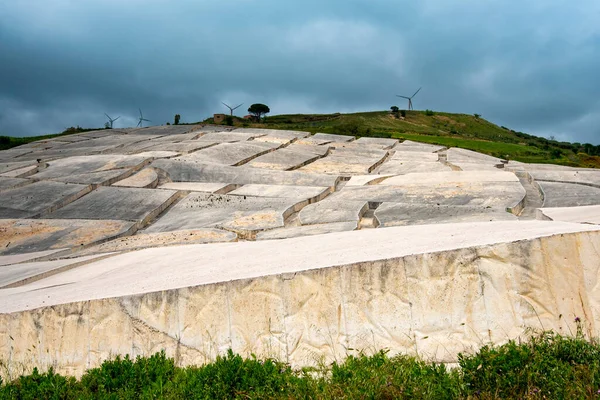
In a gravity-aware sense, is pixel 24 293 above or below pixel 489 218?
below

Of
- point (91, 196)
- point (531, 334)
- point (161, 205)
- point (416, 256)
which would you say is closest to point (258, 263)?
point (416, 256)

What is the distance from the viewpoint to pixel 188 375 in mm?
4547

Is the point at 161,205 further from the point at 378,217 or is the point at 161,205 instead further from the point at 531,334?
the point at 531,334

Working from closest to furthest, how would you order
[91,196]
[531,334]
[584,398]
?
[584,398] < [531,334] < [91,196]

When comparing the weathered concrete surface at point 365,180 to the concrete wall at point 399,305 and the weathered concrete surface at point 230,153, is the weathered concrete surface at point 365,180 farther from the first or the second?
the concrete wall at point 399,305

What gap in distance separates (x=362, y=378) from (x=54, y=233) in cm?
1019

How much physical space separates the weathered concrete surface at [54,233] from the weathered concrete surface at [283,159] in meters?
8.96

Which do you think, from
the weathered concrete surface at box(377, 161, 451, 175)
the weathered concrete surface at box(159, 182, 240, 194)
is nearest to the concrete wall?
the weathered concrete surface at box(159, 182, 240, 194)

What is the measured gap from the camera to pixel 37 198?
15.8 meters

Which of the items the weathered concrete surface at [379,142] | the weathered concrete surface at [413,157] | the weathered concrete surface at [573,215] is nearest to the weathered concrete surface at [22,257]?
the weathered concrete surface at [573,215]

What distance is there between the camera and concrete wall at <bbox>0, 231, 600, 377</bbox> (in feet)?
14.7

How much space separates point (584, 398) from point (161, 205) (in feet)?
40.0

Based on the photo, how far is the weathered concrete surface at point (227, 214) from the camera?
11.7 metres

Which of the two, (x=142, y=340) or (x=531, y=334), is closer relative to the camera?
(x=531, y=334)
